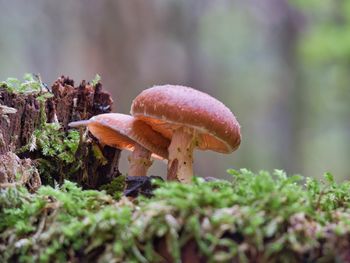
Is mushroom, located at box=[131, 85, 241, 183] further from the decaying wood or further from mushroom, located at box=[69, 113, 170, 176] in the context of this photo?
the decaying wood

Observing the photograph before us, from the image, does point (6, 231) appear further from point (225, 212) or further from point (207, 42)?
point (207, 42)

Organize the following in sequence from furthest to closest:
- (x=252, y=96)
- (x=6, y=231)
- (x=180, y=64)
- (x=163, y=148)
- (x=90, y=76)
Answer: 1. (x=252, y=96)
2. (x=180, y=64)
3. (x=90, y=76)
4. (x=163, y=148)
5. (x=6, y=231)

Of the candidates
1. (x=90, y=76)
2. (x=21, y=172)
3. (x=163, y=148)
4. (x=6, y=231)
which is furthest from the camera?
(x=90, y=76)

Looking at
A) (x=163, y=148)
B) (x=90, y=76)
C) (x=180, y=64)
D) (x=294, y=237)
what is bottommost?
(x=294, y=237)

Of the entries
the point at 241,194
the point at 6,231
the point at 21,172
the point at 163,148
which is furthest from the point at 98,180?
the point at 241,194

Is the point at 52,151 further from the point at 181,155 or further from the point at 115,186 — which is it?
the point at 181,155

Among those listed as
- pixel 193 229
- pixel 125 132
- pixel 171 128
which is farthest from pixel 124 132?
pixel 193 229

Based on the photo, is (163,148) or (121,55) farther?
(121,55)
